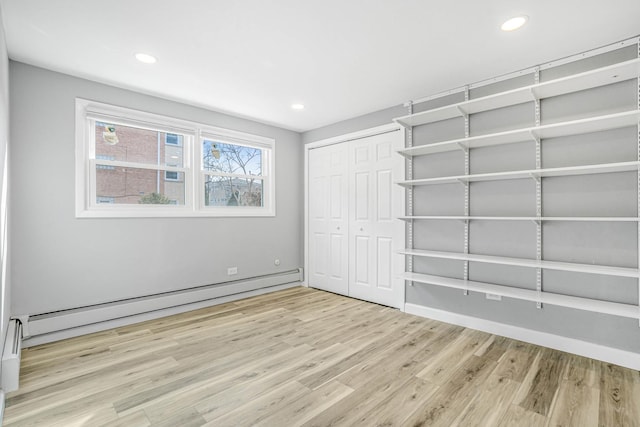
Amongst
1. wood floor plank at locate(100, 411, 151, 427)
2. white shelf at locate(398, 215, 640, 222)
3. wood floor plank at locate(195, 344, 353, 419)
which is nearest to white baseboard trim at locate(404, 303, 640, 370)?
white shelf at locate(398, 215, 640, 222)

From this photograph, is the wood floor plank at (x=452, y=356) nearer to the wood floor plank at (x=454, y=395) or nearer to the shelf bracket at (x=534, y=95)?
the wood floor plank at (x=454, y=395)

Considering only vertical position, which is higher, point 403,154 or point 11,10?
point 11,10

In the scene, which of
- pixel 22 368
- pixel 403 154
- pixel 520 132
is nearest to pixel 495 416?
pixel 520 132

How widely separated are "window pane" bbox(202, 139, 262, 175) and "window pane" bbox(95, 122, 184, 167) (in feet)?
1.12

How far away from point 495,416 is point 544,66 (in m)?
2.72

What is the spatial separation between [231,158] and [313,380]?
3084mm

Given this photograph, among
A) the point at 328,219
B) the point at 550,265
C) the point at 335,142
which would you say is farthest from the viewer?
the point at 328,219

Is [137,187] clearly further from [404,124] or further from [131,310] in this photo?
[404,124]

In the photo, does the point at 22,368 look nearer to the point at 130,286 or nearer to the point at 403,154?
the point at 130,286

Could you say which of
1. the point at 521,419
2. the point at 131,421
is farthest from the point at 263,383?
the point at 521,419

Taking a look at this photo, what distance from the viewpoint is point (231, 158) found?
430 cm

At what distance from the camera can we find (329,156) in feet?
15.1

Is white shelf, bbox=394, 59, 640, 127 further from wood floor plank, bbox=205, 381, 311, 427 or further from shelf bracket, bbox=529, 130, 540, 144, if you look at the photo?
wood floor plank, bbox=205, 381, 311, 427

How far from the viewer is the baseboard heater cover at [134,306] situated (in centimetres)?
280
